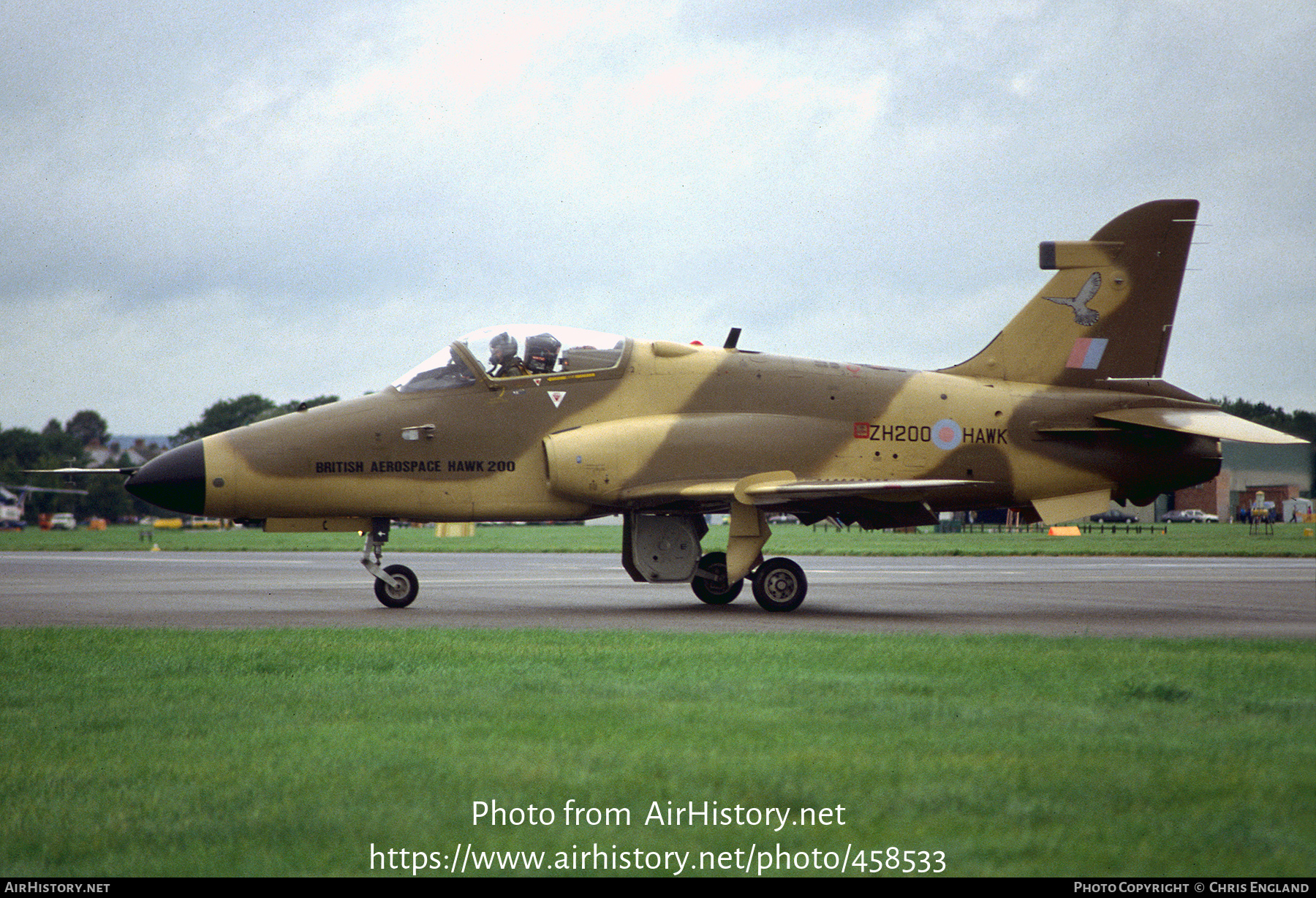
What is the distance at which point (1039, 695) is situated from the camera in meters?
6.81

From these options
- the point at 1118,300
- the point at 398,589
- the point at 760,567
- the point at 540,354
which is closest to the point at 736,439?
the point at 760,567

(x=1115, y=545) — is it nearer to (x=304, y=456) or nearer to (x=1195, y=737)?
(x=304, y=456)

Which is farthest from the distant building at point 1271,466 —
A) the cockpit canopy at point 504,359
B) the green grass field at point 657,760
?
the green grass field at point 657,760

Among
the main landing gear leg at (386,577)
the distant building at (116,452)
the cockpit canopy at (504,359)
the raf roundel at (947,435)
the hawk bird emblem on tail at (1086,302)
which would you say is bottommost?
the main landing gear leg at (386,577)

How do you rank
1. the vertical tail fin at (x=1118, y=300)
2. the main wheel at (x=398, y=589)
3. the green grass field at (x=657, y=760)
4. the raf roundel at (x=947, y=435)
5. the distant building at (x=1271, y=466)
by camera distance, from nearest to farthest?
1. the green grass field at (x=657, y=760)
2. the main wheel at (x=398, y=589)
3. the raf roundel at (x=947, y=435)
4. the vertical tail fin at (x=1118, y=300)
5. the distant building at (x=1271, y=466)

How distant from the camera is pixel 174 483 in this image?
44.5ft

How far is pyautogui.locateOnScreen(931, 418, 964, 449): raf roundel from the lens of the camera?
1522 cm

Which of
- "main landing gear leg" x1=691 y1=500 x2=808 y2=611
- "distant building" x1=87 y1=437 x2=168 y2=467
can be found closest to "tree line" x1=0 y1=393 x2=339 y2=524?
"distant building" x1=87 y1=437 x2=168 y2=467

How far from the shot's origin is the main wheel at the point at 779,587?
14125 millimetres

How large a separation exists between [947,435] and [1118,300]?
3222 millimetres

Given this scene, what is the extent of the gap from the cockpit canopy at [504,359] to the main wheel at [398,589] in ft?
7.35

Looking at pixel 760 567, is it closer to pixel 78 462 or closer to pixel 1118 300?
pixel 1118 300

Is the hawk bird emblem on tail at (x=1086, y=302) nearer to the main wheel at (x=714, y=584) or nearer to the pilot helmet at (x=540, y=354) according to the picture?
the main wheel at (x=714, y=584)
